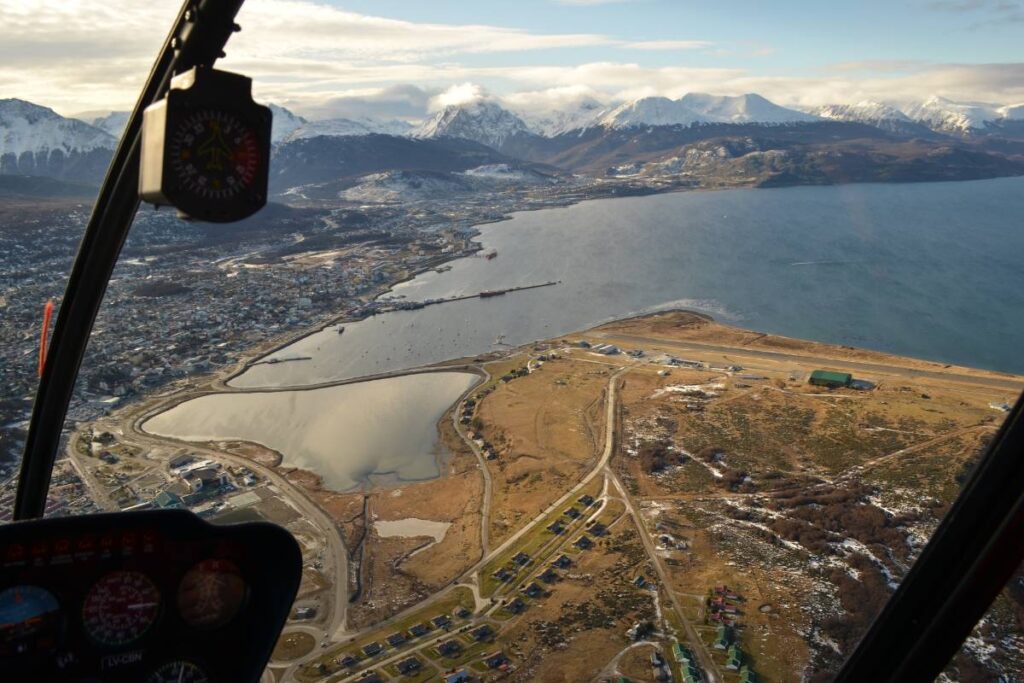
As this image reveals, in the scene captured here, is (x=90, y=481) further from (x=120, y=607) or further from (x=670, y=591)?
(x=120, y=607)

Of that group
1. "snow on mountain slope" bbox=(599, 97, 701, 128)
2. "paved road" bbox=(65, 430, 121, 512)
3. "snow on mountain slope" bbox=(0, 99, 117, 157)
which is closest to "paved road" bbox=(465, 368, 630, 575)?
"paved road" bbox=(65, 430, 121, 512)

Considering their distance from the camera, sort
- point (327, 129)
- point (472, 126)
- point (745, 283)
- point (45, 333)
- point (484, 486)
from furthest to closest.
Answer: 1. point (472, 126)
2. point (327, 129)
3. point (745, 283)
4. point (484, 486)
5. point (45, 333)

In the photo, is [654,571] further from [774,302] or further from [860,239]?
[860,239]

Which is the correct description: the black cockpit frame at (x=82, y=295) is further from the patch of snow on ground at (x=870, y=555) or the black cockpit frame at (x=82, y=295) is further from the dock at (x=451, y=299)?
the dock at (x=451, y=299)

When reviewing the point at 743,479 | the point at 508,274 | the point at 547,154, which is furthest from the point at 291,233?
the point at 547,154

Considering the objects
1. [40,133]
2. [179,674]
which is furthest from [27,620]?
[40,133]

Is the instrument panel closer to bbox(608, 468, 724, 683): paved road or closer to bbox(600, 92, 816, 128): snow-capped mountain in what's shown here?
bbox(608, 468, 724, 683): paved road
